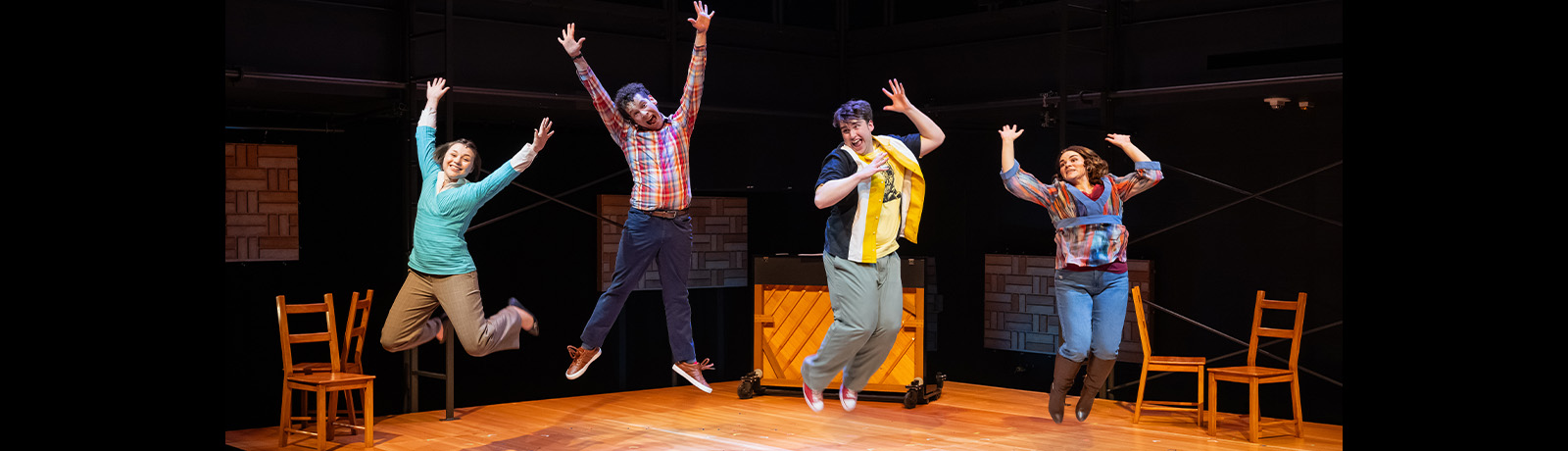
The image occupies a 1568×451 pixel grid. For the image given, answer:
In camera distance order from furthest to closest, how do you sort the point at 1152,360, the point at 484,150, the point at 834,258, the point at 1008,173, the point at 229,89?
the point at 484,150
the point at 1152,360
the point at 229,89
the point at 1008,173
the point at 834,258

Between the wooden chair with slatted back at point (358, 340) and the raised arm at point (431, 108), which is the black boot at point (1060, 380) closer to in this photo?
the raised arm at point (431, 108)

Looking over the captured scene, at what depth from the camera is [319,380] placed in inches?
271

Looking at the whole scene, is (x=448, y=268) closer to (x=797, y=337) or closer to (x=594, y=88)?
(x=594, y=88)

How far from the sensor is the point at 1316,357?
8.04 meters

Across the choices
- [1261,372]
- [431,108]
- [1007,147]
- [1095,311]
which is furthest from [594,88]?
[1261,372]

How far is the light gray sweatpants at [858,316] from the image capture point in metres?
6.04

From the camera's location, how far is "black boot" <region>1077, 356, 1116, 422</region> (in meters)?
6.70

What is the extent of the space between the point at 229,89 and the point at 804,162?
12.4 feet

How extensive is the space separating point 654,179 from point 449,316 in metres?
1.19

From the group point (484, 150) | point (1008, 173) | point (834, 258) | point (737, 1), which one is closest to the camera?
point (834, 258)

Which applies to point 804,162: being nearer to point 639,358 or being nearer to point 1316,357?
point 639,358

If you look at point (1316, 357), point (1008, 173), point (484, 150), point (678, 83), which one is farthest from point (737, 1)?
point (1316, 357)

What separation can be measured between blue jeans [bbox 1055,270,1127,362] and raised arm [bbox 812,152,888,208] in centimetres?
136

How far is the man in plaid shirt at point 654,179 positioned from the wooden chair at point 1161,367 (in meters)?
2.82
